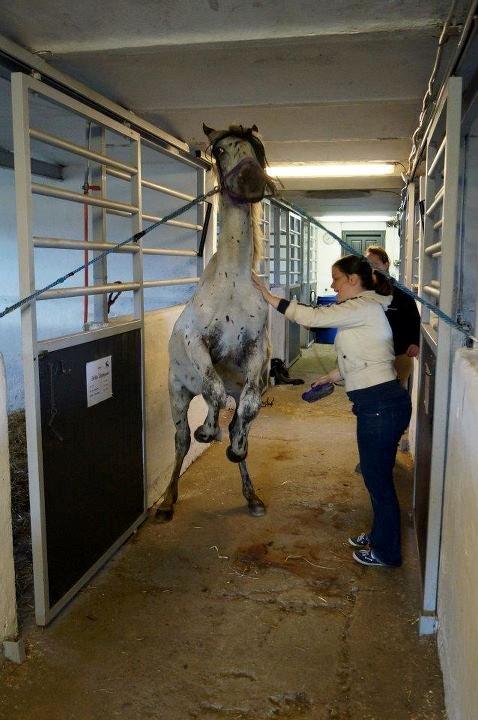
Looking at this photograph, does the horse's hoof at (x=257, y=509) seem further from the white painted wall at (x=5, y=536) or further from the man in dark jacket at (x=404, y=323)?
the white painted wall at (x=5, y=536)

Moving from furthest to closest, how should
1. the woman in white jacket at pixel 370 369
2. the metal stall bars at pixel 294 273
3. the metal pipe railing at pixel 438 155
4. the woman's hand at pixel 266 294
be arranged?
1. the metal stall bars at pixel 294 273
2. the woman's hand at pixel 266 294
3. the woman in white jacket at pixel 370 369
4. the metal pipe railing at pixel 438 155

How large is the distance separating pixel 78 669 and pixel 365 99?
9.25ft

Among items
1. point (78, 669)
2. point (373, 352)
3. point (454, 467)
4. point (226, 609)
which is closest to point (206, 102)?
point (373, 352)

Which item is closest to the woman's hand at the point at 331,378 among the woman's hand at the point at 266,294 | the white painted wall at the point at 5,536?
the woman's hand at the point at 266,294

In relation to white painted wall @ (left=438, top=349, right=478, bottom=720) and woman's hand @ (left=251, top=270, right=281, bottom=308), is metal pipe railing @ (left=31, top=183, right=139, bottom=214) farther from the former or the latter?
white painted wall @ (left=438, top=349, right=478, bottom=720)

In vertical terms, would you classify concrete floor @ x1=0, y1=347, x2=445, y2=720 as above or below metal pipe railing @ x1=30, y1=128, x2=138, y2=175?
below

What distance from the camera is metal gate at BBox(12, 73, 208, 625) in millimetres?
2145

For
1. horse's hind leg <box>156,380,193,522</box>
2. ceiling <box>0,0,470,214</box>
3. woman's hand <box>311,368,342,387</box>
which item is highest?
ceiling <box>0,0,470,214</box>

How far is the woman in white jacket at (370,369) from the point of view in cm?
257

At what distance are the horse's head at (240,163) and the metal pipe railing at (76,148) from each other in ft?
1.60

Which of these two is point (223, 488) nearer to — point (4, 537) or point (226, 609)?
point (226, 609)

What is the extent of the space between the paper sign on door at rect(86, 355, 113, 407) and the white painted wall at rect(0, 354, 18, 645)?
2.00 ft

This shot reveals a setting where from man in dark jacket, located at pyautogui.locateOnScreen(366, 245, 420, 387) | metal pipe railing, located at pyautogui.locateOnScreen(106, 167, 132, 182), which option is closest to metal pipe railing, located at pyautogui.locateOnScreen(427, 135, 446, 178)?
man in dark jacket, located at pyautogui.locateOnScreen(366, 245, 420, 387)

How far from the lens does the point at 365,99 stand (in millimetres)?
2965
